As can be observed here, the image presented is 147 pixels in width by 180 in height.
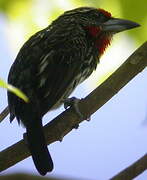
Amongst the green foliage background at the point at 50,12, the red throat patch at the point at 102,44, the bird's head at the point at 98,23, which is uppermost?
the green foliage background at the point at 50,12

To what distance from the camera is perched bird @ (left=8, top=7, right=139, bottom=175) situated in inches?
95.9

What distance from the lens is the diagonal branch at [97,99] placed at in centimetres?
217

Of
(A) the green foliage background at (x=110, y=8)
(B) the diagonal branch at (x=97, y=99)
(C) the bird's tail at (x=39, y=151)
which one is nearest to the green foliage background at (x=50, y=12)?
(A) the green foliage background at (x=110, y=8)

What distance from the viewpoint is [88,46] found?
302 cm

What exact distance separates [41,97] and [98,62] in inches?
25.9

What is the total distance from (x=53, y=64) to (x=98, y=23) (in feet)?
2.17

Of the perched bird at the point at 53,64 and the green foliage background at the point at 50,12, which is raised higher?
the green foliage background at the point at 50,12

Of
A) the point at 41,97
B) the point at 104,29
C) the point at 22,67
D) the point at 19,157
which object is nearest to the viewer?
the point at 19,157

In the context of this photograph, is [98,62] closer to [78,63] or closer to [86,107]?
[78,63]

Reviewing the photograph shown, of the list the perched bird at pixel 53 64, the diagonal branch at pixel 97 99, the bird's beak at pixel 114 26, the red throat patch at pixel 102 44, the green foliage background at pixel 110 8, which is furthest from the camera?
the red throat patch at pixel 102 44

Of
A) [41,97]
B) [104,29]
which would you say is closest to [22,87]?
[41,97]

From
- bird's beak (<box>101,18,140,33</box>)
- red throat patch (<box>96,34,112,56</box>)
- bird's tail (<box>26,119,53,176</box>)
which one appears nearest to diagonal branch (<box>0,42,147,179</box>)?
bird's tail (<box>26,119,53,176</box>)

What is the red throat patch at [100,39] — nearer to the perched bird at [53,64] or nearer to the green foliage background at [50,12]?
the perched bird at [53,64]

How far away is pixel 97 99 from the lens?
2221 mm
